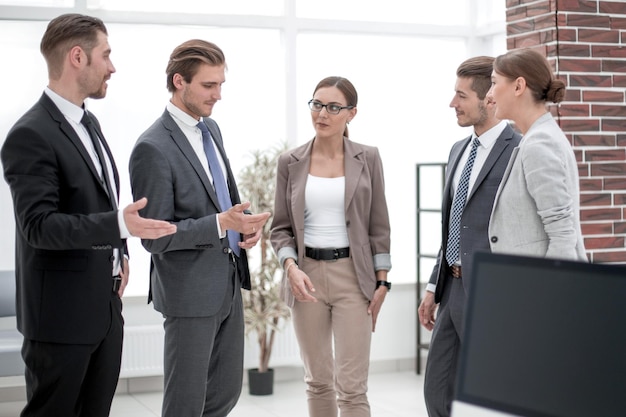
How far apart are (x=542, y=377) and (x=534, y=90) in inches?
63.4

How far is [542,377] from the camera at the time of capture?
154 cm

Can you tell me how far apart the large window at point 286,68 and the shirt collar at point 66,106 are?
9.85 feet

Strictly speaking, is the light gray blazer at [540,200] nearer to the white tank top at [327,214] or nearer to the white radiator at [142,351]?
the white tank top at [327,214]

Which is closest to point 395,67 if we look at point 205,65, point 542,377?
point 205,65

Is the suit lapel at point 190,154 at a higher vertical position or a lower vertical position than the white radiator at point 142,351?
higher

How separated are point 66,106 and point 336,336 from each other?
156cm

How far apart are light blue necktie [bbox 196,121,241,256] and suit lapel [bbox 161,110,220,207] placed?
0.06m

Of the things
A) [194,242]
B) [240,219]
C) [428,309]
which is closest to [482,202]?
[428,309]

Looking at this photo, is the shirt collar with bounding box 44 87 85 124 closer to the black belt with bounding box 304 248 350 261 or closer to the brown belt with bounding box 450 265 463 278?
the black belt with bounding box 304 248 350 261

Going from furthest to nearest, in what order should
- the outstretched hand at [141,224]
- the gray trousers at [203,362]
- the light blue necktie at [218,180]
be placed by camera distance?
the light blue necktie at [218,180], the gray trousers at [203,362], the outstretched hand at [141,224]

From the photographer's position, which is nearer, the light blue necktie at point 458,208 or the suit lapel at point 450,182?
the light blue necktie at point 458,208

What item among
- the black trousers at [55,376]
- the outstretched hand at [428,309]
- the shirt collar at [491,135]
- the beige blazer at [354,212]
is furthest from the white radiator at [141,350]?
the shirt collar at [491,135]

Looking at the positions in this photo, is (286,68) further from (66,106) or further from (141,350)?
(66,106)

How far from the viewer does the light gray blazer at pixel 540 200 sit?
2.81 metres
